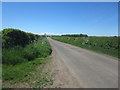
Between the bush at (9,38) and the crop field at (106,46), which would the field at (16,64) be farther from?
the crop field at (106,46)

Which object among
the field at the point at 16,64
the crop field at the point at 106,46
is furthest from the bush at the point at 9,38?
the crop field at the point at 106,46

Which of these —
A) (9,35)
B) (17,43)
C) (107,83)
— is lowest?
(107,83)

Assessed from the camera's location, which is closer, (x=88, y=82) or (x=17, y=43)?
(x=88, y=82)

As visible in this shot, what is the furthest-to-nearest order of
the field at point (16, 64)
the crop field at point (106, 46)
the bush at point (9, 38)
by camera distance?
the crop field at point (106, 46) < the bush at point (9, 38) < the field at point (16, 64)

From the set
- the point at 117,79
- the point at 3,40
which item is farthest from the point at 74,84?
the point at 3,40

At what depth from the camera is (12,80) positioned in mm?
3287

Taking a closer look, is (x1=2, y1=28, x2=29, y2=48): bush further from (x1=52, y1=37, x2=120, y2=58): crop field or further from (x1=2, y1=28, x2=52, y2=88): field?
(x1=52, y1=37, x2=120, y2=58): crop field

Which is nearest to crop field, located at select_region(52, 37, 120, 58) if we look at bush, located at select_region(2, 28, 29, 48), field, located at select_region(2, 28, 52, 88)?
field, located at select_region(2, 28, 52, 88)

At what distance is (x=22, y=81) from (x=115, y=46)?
610 inches

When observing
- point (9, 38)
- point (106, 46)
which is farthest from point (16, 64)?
point (106, 46)

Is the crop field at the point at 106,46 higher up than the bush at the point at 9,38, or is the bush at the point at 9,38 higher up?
the bush at the point at 9,38

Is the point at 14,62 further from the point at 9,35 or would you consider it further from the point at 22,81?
the point at 9,35

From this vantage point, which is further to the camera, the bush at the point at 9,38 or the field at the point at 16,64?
the bush at the point at 9,38

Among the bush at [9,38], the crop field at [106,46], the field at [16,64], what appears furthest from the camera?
the crop field at [106,46]
